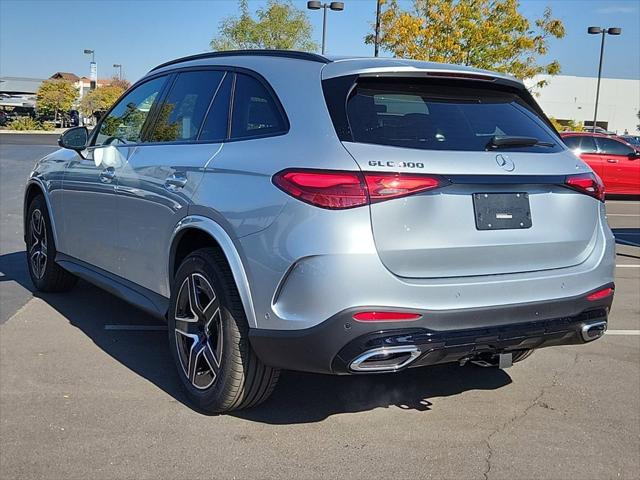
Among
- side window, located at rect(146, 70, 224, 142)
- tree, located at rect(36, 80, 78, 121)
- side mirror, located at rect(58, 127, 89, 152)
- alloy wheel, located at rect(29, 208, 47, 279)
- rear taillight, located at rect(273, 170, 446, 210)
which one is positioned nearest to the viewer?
rear taillight, located at rect(273, 170, 446, 210)

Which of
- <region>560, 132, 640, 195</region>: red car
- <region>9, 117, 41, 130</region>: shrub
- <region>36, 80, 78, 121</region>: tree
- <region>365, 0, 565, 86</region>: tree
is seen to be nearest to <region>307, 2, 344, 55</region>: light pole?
<region>365, 0, 565, 86</region>: tree

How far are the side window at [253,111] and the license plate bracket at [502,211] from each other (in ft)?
3.30

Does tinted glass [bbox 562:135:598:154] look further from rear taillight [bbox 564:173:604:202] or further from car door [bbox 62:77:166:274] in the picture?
rear taillight [bbox 564:173:604:202]

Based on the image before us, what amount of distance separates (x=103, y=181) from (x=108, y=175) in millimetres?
93

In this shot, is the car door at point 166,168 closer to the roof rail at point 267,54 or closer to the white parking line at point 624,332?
the roof rail at point 267,54

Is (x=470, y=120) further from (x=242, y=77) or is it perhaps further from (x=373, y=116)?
(x=242, y=77)

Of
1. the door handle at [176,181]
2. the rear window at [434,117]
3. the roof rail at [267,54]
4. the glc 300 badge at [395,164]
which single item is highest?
the roof rail at [267,54]

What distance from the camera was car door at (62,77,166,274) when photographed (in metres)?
4.80


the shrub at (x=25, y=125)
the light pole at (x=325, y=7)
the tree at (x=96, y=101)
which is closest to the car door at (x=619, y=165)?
the light pole at (x=325, y=7)

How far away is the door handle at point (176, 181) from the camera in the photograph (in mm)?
3916

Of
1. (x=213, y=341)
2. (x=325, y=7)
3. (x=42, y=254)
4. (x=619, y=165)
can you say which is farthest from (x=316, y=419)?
(x=325, y=7)

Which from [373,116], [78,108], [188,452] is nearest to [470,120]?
[373,116]

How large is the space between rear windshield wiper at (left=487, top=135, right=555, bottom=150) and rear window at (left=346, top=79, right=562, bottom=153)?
21 millimetres

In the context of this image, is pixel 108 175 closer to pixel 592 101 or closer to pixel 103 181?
pixel 103 181
